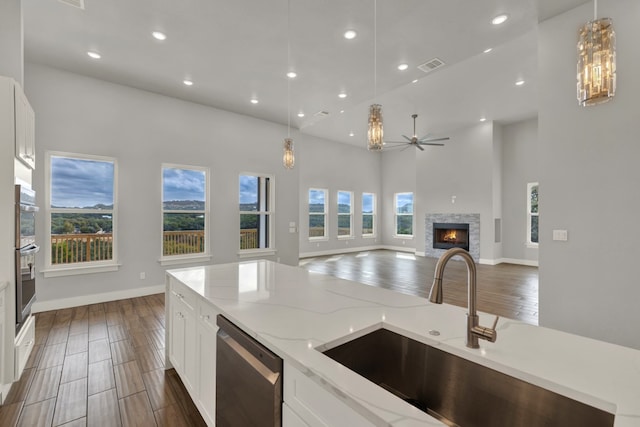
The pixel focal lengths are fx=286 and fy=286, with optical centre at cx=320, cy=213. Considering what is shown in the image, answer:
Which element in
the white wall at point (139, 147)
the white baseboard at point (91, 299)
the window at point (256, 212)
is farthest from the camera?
the window at point (256, 212)

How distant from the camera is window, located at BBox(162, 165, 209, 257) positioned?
5.15 meters

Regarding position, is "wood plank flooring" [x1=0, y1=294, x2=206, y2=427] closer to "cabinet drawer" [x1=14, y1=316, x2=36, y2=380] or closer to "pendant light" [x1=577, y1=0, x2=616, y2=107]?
"cabinet drawer" [x1=14, y1=316, x2=36, y2=380]

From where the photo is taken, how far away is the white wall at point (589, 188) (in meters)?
2.48

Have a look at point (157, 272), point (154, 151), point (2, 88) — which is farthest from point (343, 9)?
point (157, 272)

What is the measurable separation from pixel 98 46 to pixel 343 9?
121 inches

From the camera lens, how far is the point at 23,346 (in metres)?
2.43

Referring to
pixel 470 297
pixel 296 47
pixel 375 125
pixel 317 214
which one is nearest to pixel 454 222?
pixel 317 214

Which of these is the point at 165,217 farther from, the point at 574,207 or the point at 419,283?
the point at 574,207

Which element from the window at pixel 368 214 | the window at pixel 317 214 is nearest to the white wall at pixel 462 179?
the window at pixel 368 214

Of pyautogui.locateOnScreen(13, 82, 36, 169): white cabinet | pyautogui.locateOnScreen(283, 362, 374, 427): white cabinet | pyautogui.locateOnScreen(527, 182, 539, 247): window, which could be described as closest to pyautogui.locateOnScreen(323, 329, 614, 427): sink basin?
pyautogui.locateOnScreen(283, 362, 374, 427): white cabinet

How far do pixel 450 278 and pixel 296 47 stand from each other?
506 centimetres

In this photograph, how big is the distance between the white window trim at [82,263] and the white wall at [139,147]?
0.06 metres

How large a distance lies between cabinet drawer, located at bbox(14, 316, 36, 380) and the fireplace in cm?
823

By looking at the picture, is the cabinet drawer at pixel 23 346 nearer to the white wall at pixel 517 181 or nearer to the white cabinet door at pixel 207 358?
the white cabinet door at pixel 207 358
